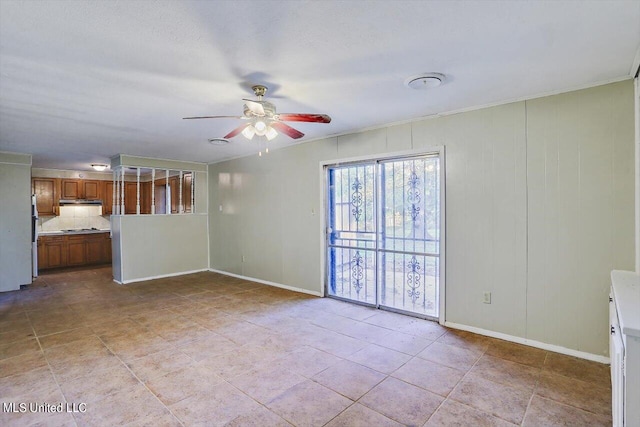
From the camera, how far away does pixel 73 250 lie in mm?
7820

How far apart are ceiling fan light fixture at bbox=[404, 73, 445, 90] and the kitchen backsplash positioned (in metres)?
8.94

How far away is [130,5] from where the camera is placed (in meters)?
1.68

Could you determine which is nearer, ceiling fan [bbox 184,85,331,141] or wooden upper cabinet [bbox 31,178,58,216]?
ceiling fan [bbox 184,85,331,141]

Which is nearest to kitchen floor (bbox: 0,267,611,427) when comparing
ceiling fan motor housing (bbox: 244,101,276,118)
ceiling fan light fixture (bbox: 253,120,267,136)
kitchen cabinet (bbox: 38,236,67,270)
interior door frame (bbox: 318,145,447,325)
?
interior door frame (bbox: 318,145,447,325)

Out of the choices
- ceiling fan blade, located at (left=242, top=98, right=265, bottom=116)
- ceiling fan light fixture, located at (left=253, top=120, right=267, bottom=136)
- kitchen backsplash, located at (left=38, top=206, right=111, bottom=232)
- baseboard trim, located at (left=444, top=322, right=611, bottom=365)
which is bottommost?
baseboard trim, located at (left=444, top=322, right=611, bottom=365)

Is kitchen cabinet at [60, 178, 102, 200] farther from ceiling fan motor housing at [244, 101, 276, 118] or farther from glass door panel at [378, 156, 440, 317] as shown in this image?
glass door panel at [378, 156, 440, 317]

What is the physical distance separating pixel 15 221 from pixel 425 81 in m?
7.01

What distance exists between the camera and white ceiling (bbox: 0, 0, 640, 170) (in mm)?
1764

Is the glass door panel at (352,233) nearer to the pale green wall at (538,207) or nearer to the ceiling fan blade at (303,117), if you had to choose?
the pale green wall at (538,207)

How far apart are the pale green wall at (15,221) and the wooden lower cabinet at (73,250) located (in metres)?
1.85

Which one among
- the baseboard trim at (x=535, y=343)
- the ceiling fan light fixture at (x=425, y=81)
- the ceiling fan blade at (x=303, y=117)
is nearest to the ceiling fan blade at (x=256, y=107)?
the ceiling fan blade at (x=303, y=117)

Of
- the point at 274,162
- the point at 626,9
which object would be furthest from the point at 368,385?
the point at 274,162

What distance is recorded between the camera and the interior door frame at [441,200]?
3715 mm

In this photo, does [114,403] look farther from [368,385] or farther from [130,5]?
[130,5]
